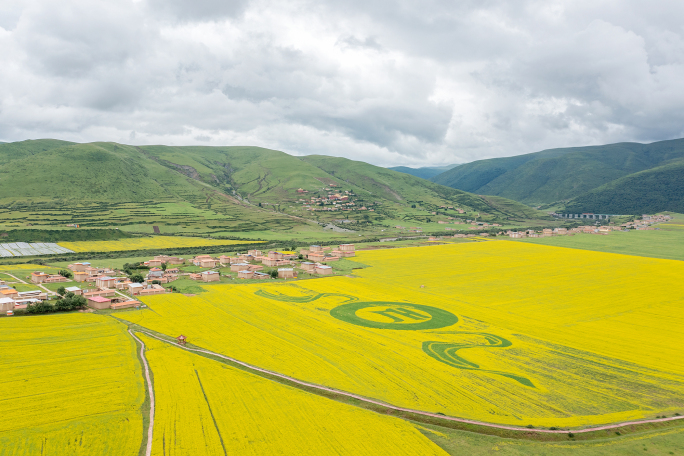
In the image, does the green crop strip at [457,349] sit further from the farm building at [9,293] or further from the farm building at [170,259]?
the farm building at [170,259]

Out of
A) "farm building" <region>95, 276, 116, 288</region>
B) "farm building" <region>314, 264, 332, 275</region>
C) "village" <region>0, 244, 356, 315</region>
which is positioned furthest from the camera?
"farm building" <region>314, 264, 332, 275</region>

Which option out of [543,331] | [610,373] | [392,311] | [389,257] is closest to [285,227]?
[389,257]

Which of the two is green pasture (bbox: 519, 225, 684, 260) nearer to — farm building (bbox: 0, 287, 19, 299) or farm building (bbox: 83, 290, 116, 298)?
farm building (bbox: 83, 290, 116, 298)

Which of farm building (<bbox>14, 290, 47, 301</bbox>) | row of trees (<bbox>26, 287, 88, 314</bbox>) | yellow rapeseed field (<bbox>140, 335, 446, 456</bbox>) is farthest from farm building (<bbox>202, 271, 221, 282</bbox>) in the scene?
yellow rapeseed field (<bbox>140, 335, 446, 456</bbox>)

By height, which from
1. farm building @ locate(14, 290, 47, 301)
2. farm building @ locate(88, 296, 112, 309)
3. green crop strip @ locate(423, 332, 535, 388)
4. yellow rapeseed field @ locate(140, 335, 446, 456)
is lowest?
yellow rapeseed field @ locate(140, 335, 446, 456)

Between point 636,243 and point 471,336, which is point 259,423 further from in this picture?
point 636,243

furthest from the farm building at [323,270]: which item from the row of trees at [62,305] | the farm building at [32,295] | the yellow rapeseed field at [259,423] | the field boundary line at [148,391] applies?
the yellow rapeseed field at [259,423]

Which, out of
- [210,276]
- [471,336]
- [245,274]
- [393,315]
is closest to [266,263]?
[245,274]
